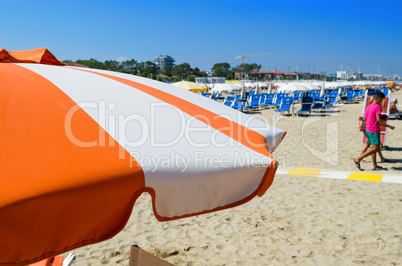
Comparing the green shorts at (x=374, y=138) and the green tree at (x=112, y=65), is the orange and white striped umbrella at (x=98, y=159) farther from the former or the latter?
the green tree at (x=112, y=65)

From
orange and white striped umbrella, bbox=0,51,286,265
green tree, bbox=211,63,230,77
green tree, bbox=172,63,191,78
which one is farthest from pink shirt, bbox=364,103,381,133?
green tree, bbox=211,63,230,77

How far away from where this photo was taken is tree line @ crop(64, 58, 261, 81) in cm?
7797

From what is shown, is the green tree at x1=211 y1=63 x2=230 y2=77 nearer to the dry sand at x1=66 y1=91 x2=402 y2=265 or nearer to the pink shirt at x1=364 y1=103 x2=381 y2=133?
the pink shirt at x1=364 y1=103 x2=381 y2=133

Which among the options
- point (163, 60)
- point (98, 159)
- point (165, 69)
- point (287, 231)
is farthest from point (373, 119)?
Result: point (163, 60)

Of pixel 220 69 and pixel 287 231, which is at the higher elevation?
pixel 220 69

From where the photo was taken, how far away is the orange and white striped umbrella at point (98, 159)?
0.96m

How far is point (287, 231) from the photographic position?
3.90m

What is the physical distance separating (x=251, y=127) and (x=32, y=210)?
46.3 inches

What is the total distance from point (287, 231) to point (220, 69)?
4541 inches

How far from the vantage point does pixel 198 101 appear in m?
1.94

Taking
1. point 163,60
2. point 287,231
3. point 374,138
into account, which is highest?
point 163,60

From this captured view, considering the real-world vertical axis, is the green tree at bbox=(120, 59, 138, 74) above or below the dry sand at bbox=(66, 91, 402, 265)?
above

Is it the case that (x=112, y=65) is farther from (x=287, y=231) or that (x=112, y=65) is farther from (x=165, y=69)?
(x=287, y=231)

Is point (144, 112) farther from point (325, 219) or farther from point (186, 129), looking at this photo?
point (325, 219)
